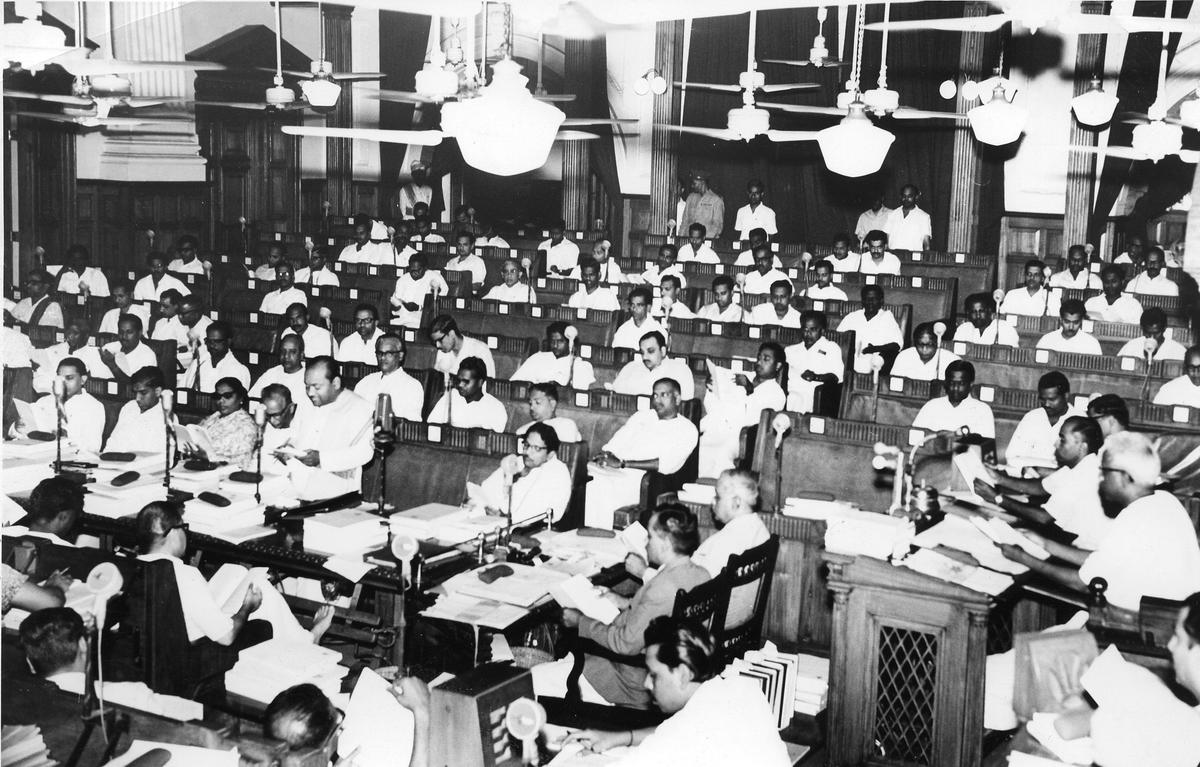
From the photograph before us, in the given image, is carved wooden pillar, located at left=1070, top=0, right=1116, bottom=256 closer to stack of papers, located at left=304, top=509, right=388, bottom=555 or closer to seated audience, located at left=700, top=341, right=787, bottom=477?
seated audience, located at left=700, top=341, right=787, bottom=477

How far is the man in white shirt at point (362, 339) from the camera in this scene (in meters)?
9.06

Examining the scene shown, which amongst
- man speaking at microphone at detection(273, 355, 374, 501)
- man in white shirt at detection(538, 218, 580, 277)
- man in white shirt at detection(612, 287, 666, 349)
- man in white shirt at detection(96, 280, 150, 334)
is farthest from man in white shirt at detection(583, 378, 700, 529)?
man in white shirt at detection(538, 218, 580, 277)

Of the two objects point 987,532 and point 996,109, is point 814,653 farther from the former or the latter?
point 996,109

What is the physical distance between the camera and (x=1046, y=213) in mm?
12211

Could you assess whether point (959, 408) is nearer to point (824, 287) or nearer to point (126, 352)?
point (824, 287)

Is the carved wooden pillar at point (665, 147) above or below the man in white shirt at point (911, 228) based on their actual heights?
above

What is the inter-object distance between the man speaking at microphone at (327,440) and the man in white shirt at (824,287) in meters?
4.95

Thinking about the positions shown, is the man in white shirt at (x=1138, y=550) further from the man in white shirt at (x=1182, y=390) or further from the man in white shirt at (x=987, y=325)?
the man in white shirt at (x=987, y=325)

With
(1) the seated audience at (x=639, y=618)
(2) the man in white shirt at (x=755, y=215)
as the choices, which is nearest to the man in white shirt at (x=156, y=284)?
(2) the man in white shirt at (x=755, y=215)

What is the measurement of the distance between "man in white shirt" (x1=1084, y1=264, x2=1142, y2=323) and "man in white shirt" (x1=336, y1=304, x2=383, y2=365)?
20.1 feet

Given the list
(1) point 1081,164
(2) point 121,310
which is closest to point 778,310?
(1) point 1081,164

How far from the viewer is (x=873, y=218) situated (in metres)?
13.5

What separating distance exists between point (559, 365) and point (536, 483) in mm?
2952

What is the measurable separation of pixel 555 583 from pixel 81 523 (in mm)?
2258
